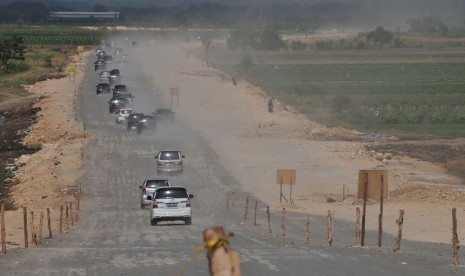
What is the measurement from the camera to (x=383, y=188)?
98.2 feet

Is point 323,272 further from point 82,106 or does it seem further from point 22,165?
point 82,106

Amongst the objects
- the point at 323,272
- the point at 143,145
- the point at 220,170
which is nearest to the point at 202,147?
the point at 143,145

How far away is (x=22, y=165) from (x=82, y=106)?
34.3 metres

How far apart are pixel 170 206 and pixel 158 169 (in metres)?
21.4

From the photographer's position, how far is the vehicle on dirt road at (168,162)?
61656 millimetres

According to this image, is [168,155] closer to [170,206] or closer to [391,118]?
[170,206]

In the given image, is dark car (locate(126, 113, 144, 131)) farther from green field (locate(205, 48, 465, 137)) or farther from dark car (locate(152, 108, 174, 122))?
green field (locate(205, 48, 465, 137))

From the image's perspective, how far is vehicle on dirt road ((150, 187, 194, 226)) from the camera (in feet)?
132

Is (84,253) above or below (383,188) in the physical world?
below

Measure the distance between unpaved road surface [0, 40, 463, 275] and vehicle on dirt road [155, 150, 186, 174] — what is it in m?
0.70

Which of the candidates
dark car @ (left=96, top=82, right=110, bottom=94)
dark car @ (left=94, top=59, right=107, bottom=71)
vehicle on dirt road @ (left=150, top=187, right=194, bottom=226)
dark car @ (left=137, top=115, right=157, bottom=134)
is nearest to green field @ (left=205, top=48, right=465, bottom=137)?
dark car @ (left=137, top=115, right=157, bottom=134)

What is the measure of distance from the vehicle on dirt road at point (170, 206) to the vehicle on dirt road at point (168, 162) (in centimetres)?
2087

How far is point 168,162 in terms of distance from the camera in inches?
2432

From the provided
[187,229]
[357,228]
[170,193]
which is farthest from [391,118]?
[357,228]
